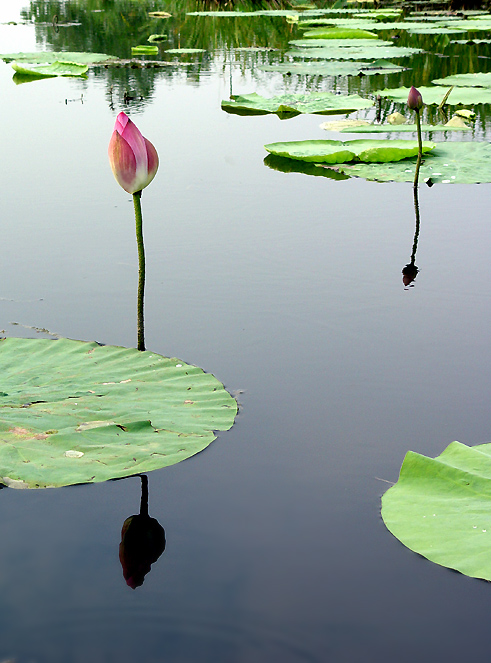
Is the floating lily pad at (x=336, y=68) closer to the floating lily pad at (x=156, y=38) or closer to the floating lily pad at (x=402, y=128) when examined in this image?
the floating lily pad at (x=402, y=128)

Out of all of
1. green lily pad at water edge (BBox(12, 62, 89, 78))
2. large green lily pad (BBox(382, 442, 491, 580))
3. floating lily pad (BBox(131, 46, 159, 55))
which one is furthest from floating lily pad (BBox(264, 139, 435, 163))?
floating lily pad (BBox(131, 46, 159, 55))

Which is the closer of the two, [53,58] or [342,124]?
[342,124]

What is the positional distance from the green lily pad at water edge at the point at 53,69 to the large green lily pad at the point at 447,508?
243 inches

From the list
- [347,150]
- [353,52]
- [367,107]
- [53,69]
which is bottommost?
[347,150]

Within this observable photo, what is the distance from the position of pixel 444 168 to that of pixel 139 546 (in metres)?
2.86

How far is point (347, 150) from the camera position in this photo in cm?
379

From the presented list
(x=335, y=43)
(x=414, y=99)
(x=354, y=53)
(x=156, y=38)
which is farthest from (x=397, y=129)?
(x=156, y=38)

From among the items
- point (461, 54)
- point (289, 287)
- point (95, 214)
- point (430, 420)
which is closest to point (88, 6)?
point (461, 54)

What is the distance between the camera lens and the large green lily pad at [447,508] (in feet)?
4.01

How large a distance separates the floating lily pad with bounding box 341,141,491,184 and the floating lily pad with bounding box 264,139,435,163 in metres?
0.05

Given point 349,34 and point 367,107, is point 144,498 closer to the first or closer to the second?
point 367,107

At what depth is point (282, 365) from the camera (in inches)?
76.4

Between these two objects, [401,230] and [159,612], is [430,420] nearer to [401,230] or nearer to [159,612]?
[159,612]

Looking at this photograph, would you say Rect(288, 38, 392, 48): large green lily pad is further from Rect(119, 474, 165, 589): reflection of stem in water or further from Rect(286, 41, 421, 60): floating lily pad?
Rect(119, 474, 165, 589): reflection of stem in water
